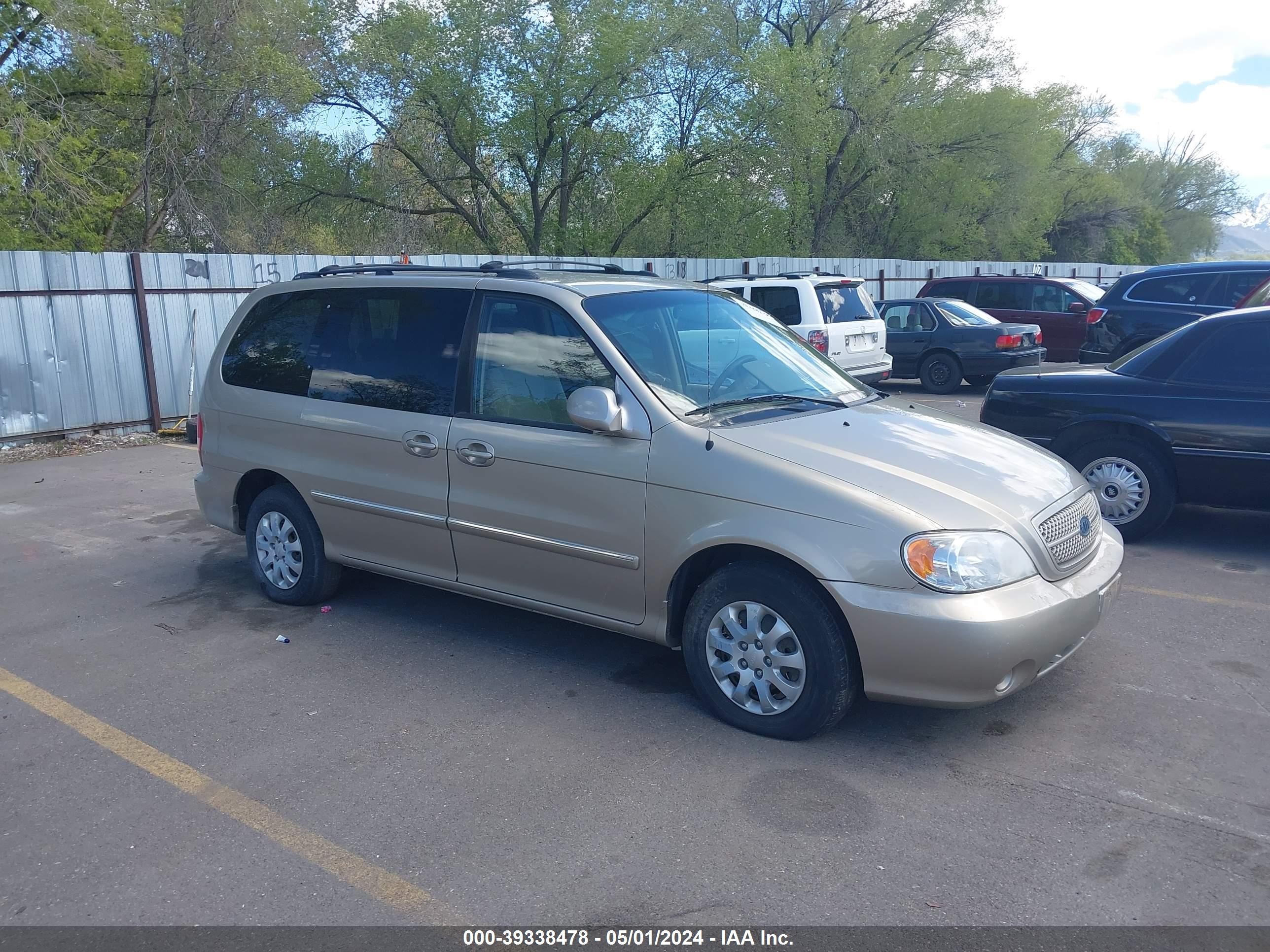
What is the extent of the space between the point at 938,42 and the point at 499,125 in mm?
15700

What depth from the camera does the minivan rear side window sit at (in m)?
5.18

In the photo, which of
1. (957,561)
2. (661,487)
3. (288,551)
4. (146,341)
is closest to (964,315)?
(146,341)

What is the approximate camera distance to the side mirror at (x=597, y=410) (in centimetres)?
433

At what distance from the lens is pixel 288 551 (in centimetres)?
598

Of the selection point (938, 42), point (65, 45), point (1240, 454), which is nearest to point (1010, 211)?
point (938, 42)

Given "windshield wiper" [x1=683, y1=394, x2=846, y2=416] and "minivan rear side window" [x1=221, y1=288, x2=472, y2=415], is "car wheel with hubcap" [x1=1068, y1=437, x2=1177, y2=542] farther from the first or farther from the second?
"minivan rear side window" [x1=221, y1=288, x2=472, y2=415]

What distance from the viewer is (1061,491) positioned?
443 centimetres

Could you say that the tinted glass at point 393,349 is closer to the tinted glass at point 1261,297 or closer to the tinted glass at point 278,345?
the tinted glass at point 278,345

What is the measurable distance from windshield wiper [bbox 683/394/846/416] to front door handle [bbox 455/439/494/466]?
40.3 inches

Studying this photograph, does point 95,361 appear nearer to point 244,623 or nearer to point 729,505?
point 244,623

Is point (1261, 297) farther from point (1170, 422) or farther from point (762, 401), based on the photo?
point (762, 401)

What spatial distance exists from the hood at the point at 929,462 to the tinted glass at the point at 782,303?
8.61 m

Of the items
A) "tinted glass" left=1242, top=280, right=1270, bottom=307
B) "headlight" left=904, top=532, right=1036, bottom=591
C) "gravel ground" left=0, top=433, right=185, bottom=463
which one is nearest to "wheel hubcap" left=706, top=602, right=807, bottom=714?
"headlight" left=904, top=532, right=1036, bottom=591

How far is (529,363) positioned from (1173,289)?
34.9 feet
